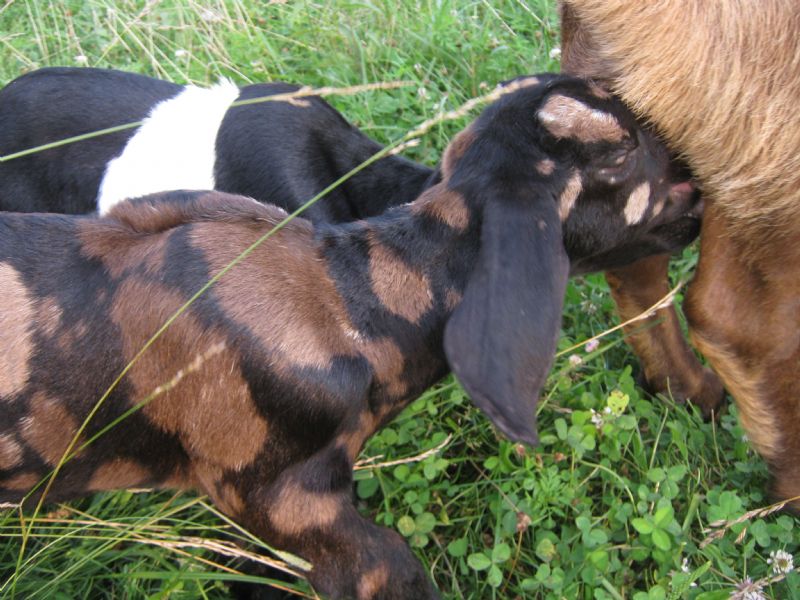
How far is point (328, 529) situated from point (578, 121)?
1101 millimetres

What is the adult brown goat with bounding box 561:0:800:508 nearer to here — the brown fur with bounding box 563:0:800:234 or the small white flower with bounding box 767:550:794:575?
the brown fur with bounding box 563:0:800:234

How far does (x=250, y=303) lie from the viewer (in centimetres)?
217

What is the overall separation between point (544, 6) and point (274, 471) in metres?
2.62

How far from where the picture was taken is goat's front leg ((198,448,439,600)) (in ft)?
7.15

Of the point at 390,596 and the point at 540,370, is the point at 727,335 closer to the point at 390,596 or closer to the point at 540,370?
the point at 540,370

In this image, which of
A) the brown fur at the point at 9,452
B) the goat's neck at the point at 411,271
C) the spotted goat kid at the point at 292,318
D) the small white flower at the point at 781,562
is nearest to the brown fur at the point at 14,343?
the spotted goat kid at the point at 292,318

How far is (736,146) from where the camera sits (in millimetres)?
2307

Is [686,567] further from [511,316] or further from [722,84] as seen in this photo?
[722,84]

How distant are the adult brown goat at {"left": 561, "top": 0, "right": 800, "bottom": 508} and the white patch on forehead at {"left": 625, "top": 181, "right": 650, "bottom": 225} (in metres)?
0.14

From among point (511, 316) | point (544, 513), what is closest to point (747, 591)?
point (544, 513)

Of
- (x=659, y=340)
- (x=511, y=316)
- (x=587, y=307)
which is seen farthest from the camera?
(x=587, y=307)

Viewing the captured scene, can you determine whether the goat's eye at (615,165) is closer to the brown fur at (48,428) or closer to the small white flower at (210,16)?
the brown fur at (48,428)

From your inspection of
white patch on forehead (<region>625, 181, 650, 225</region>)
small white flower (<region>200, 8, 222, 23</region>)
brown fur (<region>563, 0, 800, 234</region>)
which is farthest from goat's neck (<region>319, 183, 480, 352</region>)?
small white flower (<region>200, 8, 222, 23</region>)

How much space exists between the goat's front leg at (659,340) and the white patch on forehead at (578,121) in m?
0.58
